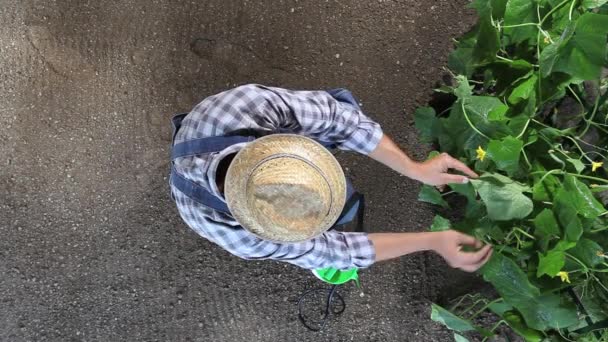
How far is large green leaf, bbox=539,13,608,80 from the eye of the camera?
932 mm

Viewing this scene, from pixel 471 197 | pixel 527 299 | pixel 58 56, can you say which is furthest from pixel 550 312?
pixel 58 56

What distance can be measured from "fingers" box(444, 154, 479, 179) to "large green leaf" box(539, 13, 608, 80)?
25 cm

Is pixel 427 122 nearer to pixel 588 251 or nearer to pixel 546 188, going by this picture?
pixel 546 188

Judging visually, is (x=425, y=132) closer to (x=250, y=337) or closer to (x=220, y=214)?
(x=220, y=214)

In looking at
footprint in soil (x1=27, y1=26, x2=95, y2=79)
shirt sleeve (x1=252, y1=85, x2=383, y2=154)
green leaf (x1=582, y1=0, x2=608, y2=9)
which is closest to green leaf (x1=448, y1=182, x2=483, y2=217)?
shirt sleeve (x1=252, y1=85, x2=383, y2=154)

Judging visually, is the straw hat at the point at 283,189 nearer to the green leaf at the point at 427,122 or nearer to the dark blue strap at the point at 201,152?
the dark blue strap at the point at 201,152

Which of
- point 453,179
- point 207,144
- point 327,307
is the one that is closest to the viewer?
point 207,144

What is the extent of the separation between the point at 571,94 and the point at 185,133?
0.83 metres

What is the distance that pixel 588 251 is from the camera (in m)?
1.02

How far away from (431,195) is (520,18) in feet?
1.45

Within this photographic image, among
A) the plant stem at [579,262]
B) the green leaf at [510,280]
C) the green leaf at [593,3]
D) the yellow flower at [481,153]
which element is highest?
the green leaf at [593,3]

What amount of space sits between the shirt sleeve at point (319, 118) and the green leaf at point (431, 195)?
0.87ft

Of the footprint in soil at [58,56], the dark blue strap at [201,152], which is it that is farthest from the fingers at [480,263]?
the footprint in soil at [58,56]

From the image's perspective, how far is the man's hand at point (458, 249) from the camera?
1.21 meters
